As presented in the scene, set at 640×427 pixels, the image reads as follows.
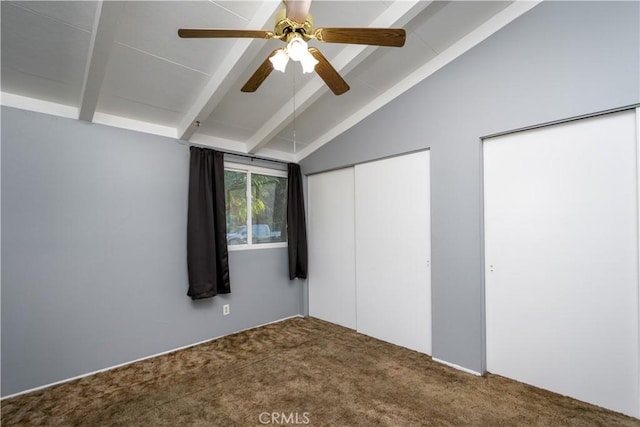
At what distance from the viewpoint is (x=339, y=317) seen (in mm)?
3621

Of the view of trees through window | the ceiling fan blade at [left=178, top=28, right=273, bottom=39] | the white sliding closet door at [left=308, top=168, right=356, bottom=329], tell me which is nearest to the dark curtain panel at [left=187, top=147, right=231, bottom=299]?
the view of trees through window

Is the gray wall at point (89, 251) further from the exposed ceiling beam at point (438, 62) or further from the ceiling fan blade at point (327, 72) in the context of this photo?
the ceiling fan blade at point (327, 72)

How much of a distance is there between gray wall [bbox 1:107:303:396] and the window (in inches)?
22.0

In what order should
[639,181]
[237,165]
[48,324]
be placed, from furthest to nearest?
[237,165] < [48,324] < [639,181]

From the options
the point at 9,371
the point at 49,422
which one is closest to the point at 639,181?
the point at 49,422

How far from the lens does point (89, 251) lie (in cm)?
245

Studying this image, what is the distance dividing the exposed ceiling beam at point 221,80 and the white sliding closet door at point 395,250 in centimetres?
172

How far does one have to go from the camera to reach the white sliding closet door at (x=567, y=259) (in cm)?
183

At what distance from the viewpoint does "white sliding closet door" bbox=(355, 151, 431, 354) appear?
2777 mm

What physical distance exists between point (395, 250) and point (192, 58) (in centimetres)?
253

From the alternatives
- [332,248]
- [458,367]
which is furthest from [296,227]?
[458,367]

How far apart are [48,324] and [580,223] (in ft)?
13.5

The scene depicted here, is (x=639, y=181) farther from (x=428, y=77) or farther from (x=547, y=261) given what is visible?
(x=428, y=77)

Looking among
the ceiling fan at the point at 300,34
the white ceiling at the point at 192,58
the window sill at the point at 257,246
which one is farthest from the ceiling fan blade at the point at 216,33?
the window sill at the point at 257,246
